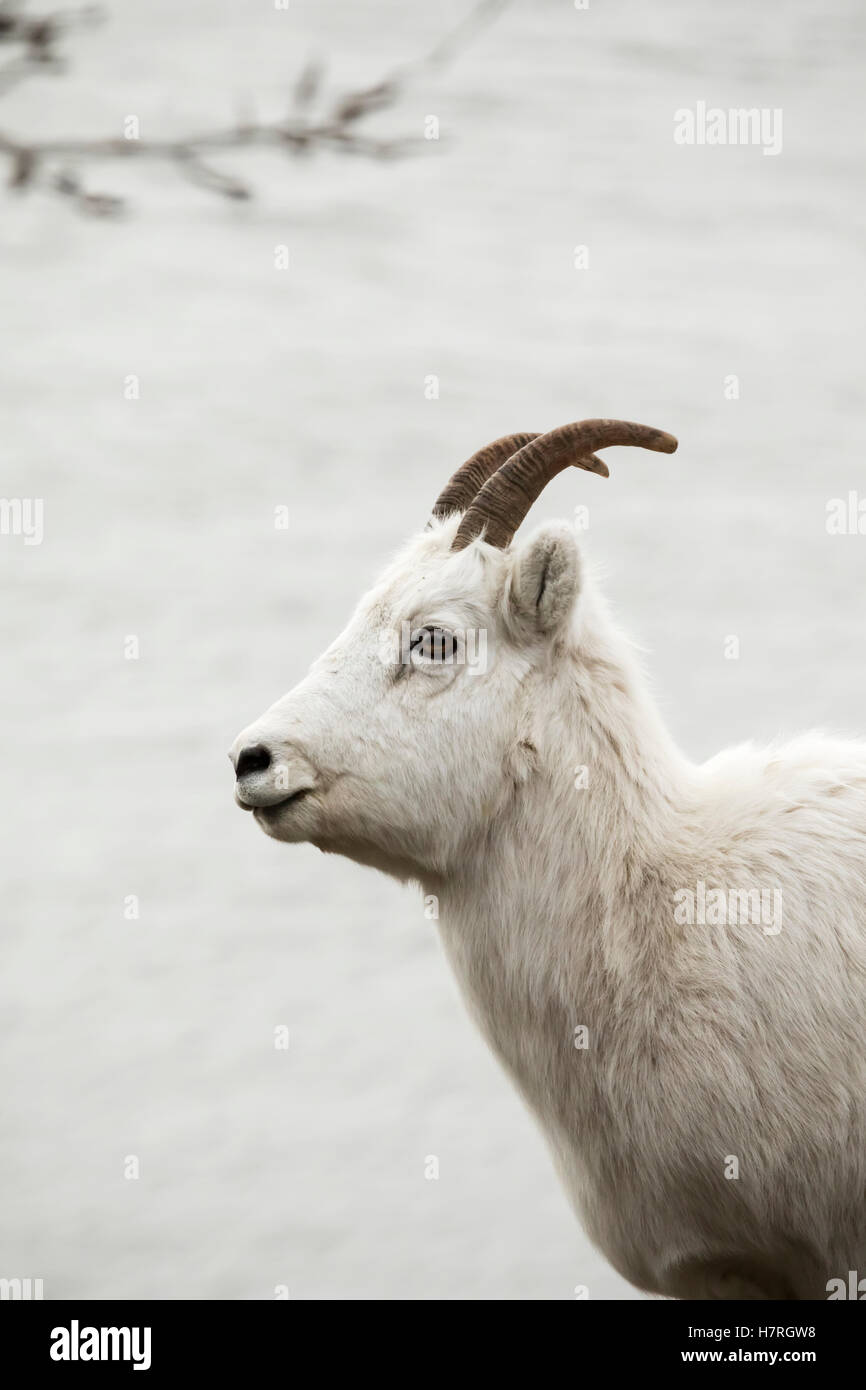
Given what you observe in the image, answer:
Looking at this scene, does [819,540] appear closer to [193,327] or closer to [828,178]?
[828,178]

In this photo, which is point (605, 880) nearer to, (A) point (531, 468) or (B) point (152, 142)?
(A) point (531, 468)

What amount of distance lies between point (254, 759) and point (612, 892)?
773mm

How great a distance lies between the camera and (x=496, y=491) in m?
2.74

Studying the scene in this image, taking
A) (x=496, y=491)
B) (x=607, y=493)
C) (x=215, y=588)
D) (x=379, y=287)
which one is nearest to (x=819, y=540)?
(x=607, y=493)

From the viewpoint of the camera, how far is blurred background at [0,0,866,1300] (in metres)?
7.25

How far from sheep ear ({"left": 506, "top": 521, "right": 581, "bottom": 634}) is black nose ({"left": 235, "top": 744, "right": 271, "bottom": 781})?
583 millimetres

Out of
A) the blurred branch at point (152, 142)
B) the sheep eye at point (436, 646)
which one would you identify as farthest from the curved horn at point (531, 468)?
the blurred branch at point (152, 142)

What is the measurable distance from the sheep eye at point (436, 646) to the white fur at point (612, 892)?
0.03 metres

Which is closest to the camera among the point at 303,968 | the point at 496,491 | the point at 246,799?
the point at 246,799

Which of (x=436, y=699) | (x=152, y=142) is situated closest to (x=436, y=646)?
(x=436, y=699)

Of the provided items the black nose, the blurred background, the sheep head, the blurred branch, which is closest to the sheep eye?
the sheep head

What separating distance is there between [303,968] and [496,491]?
534 centimetres

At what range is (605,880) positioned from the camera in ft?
8.84

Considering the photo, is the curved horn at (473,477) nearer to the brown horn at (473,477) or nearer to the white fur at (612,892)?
the brown horn at (473,477)
